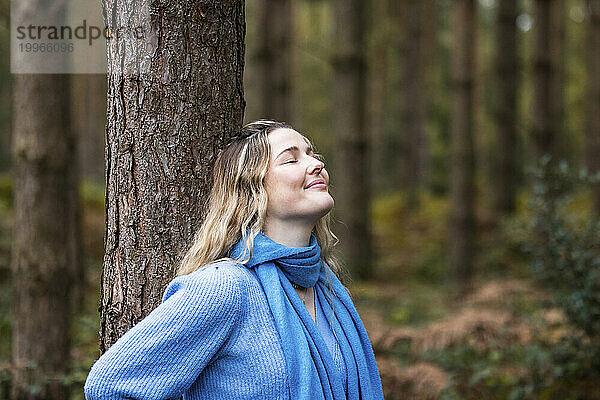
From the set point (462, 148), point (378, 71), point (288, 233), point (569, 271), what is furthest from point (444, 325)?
point (378, 71)

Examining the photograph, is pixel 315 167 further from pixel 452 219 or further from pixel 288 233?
pixel 452 219

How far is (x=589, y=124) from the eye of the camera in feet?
31.7

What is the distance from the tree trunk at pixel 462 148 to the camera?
10.2 metres

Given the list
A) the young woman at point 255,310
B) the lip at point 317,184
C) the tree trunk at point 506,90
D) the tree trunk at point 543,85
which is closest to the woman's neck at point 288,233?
the young woman at point 255,310

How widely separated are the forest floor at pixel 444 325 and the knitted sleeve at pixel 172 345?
3.36 feet

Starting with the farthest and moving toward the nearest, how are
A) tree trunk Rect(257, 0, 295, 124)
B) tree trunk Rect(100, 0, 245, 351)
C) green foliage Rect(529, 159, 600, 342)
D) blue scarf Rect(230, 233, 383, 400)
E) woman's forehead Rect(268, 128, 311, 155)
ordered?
1. tree trunk Rect(257, 0, 295, 124)
2. green foliage Rect(529, 159, 600, 342)
3. tree trunk Rect(100, 0, 245, 351)
4. woman's forehead Rect(268, 128, 311, 155)
5. blue scarf Rect(230, 233, 383, 400)

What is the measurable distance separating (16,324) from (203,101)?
3063 millimetres

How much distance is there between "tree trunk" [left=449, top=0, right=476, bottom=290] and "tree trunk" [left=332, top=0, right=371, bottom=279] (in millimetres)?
1344

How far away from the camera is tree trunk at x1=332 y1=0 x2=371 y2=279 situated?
9641 mm

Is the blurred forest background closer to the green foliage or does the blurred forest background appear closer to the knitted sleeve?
the green foliage

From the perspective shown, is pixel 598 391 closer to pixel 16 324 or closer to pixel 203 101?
pixel 203 101

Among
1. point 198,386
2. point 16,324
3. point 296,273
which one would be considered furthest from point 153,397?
point 16,324

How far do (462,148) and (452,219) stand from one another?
3.51ft

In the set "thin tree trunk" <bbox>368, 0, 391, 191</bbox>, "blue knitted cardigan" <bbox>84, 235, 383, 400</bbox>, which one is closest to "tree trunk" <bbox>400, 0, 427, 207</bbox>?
"thin tree trunk" <bbox>368, 0, 391, 191</bbox>
